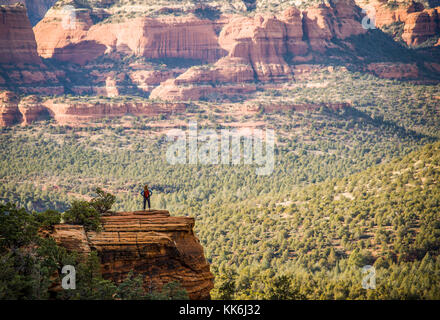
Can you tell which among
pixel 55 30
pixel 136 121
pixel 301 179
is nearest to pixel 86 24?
pixel 55 30

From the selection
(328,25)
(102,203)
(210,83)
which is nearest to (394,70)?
(328,25)

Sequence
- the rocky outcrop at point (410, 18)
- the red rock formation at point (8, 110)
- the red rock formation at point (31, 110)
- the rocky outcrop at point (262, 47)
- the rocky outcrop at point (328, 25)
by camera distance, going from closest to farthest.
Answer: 1. the red rock formation at point (8, 110)
2. the red rock formation at point (31, 110)
3. the rocky outcrop at point (262, 47)
4. the rocky outcrop at point (328, 25)
5. the rocky outcrop at point (410, 18)

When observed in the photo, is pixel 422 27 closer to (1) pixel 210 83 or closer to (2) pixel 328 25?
(2) pixel 328 25

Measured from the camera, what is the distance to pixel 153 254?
29891 mm

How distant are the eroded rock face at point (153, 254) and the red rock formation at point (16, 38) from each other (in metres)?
114

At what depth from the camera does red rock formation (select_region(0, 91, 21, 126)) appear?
11356 cm

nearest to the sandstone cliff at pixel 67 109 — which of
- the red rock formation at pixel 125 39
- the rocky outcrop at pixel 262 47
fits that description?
the rocky outcrop at pixel 262 47

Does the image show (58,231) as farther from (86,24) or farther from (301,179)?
(86,24)

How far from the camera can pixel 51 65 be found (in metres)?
148

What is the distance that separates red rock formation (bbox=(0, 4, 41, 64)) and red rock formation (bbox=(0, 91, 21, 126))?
64.5ft

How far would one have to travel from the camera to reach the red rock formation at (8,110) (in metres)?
114

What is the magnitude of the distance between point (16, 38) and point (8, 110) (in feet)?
103

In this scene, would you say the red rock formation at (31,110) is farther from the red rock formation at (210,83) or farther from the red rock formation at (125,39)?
the red rock formation at (125,39)

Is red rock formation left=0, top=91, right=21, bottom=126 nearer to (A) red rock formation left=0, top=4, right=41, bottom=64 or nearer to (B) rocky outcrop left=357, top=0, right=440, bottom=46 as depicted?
(A) red rock formation left=0, top=4, right=41, bottom=64
